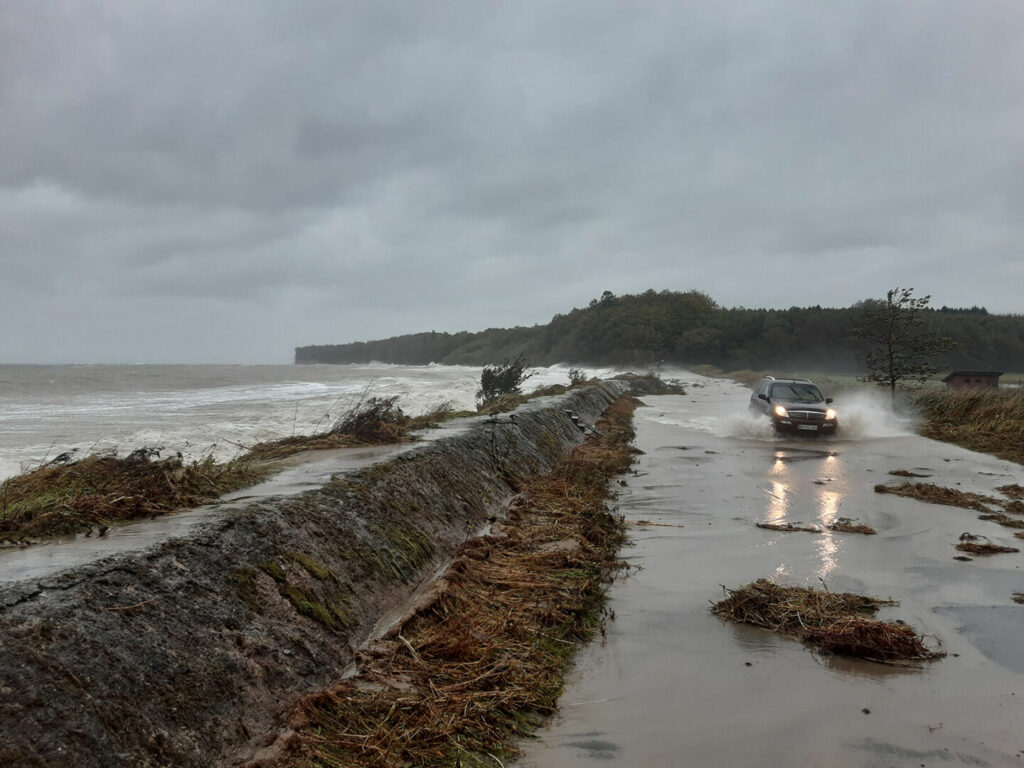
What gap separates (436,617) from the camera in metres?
4.80

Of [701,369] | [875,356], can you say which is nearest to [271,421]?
[875,356]

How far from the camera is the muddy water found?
3393 millimetres

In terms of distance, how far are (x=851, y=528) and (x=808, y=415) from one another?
1019cm

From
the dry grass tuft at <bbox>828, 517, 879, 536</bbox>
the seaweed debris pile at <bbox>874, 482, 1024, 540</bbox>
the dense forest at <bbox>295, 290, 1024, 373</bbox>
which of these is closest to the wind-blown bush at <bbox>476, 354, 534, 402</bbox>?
the seaweed debris pile at <bbox>874, 482, 1024, 540</bbox>

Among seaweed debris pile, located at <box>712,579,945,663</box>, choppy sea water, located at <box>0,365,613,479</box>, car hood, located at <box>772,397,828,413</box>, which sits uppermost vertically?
car hood, located at <box>772,397,828,413</box>

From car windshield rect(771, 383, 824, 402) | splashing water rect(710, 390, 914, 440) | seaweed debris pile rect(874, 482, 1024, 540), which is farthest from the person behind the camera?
car windshield rect(771, 383, 824, 402)

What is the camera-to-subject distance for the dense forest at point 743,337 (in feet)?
302

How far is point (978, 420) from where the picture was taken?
19.3m

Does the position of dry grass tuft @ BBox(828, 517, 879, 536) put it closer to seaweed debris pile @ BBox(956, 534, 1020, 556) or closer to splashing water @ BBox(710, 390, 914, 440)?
seaweed debris pile @ BBox(956, 534, 1020, 556)

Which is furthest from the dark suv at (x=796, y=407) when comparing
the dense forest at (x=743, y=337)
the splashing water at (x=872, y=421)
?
the dense forest at (x=743, y=337)

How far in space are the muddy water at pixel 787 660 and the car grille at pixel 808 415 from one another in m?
7.64

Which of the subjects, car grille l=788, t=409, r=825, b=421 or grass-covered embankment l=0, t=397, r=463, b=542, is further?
car grille l=788, t=409, r=825, b=421

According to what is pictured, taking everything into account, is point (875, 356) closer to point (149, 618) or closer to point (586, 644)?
point (586, 644)

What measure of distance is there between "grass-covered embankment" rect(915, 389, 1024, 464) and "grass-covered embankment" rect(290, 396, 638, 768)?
12.3m
